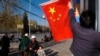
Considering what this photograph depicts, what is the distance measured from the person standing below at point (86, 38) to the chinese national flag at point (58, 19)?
63 cm

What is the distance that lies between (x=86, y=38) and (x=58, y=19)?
881 millimetres

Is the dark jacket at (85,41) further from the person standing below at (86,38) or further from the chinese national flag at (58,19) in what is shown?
the chinese national flag at (58,19)

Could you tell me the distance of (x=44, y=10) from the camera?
5332mm

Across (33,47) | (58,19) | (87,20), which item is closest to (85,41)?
(87,20)

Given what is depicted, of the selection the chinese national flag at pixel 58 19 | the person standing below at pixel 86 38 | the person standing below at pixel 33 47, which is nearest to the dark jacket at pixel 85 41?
the person standing below at pixel 86 38

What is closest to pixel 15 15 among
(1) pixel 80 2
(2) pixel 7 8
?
(2) pixel 7 8

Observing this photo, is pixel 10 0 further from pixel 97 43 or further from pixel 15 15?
pixel 97 43

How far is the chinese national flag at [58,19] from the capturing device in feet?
17.3

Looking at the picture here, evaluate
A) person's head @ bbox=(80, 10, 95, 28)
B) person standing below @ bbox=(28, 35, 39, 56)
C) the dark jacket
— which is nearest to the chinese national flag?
the dark jacket

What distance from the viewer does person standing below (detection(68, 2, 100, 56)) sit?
14.6ft

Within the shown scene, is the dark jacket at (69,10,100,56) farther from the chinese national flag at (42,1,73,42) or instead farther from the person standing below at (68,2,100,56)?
the chinese national flag at (42,1,73,42)

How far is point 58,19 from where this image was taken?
5.30m

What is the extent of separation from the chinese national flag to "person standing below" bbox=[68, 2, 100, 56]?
2.06 feet

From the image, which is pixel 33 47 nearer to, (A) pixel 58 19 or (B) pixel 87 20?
(A) pixel 58 19
